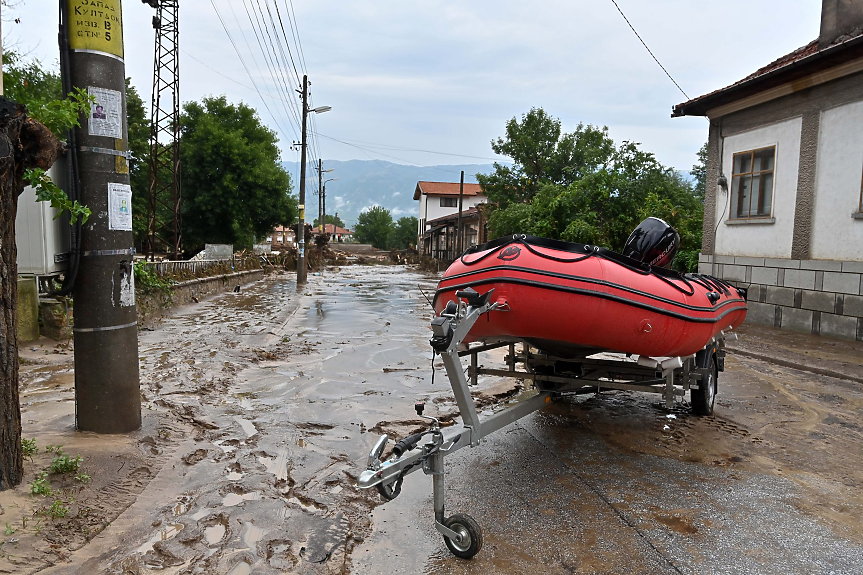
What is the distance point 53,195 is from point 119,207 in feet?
1.97

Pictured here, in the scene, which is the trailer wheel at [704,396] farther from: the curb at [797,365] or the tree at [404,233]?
the tree at [404,233]

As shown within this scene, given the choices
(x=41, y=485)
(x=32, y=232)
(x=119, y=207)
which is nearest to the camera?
(x=41, y=485)

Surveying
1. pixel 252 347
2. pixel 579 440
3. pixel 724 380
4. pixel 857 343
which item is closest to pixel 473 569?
pixel 579 440

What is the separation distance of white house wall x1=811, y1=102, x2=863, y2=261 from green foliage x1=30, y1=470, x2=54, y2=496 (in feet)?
40.0

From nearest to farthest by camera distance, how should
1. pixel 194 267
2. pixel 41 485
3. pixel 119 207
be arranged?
pixel 41 485
pixel 119 207
pixel 194 267

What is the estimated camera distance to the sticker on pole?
429 centimetres

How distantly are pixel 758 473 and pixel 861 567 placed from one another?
4.33 ft

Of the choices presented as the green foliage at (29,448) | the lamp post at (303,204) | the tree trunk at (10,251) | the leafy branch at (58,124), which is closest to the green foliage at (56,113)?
the leafy branch at (58,124)

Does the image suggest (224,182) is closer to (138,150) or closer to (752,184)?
(138,150)

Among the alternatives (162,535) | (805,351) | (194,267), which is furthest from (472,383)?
(194,267)

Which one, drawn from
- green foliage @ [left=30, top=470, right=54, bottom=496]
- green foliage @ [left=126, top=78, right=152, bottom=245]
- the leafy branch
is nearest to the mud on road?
green foliage @ [left=30, top=470, right=54, bottom=496]

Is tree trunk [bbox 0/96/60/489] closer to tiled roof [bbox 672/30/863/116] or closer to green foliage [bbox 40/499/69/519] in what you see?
green foliage [bbox 40/499/69/519]

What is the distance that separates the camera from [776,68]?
1155cm

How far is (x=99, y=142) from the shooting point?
4.23 m
